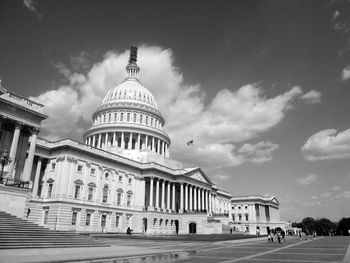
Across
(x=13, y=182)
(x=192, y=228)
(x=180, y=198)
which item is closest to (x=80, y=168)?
(x=13, y=182)

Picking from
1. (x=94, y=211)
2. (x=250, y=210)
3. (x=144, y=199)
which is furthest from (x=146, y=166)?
(x=250, y=210)

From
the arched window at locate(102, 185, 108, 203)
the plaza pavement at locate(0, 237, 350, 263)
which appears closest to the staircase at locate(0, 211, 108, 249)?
the plaza pavement at locate(0, 237, 350, 263)

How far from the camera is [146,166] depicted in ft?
270

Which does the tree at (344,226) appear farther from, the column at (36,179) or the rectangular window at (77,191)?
the column at (36,179)

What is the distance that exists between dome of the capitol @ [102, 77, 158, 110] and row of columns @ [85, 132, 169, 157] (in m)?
14.1

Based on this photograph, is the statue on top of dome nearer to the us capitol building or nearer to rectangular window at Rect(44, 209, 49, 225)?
the us capitol building

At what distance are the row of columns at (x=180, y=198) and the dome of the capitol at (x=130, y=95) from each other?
34.8 metres

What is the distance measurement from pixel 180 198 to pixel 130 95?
42.6m

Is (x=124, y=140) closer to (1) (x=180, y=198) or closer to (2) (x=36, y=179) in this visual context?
(1) (x=180, y=198)

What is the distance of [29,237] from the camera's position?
1037 inches

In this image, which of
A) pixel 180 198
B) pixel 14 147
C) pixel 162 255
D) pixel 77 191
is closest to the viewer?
pixel 162 255

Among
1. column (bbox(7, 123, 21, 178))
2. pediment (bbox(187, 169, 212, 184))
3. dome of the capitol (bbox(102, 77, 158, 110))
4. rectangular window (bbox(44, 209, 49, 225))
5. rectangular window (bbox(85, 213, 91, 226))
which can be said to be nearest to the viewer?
column (bbox(7, 123, 21, 178))

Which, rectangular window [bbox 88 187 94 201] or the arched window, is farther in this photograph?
the arched window

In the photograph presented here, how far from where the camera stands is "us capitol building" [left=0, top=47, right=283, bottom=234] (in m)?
43.0
